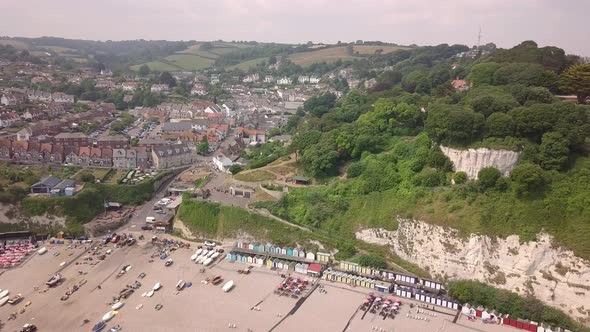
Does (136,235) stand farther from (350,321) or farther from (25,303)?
(350,321)

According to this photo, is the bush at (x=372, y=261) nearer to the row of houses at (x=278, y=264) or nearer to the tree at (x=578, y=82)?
the row of houses at (x=278, y=264)

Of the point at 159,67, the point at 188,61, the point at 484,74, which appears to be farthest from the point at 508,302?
the point at 188,61

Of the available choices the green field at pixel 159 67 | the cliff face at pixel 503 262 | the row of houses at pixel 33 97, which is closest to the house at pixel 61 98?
the row of houses at pixel 33 97

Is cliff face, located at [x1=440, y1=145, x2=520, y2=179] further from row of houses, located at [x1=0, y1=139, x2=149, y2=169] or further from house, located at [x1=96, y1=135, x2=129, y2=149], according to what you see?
house, located at [x1=96, y1=135, x2=129, y2=149]

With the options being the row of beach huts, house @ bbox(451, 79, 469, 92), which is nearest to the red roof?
the row of beach huts

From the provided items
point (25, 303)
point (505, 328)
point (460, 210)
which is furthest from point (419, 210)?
point (25, 303)

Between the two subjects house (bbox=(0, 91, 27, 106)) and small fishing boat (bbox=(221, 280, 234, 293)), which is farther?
house (bbox=(0, 91, 27, 106))
